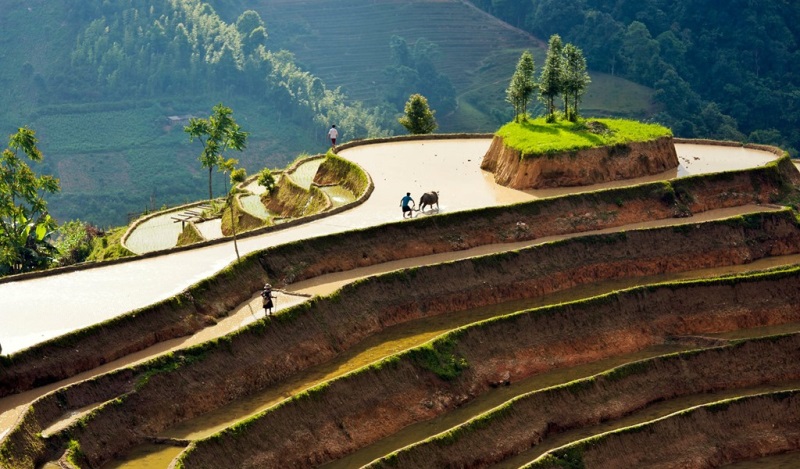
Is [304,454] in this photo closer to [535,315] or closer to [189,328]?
[189,328]

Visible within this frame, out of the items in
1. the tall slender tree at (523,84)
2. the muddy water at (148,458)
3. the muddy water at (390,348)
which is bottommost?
the muddy water at (390,348)

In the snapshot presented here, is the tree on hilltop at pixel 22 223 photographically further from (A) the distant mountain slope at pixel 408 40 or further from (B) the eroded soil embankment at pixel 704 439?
(A) the distant mountain slope at pixel 408 40

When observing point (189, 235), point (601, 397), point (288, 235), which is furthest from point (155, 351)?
point (189, 235)

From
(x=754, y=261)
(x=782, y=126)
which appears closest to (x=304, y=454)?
(x=754, y=261)

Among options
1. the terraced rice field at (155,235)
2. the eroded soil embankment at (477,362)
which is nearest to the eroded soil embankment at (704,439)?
the eroded soil embankment at (477,362)

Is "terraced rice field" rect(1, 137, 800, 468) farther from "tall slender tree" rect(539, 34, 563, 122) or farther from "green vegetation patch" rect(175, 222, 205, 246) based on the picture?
"tall slender tree" rect(539, 34, 563, 122)

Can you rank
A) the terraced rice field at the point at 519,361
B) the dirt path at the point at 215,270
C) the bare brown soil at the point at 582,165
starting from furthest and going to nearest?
the bare brown soil at the point at 582,165, the dirt path at the point at 215,270, the terraced rice field at the point at 519,361
